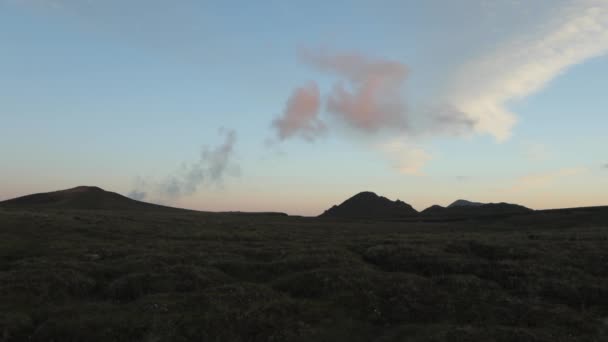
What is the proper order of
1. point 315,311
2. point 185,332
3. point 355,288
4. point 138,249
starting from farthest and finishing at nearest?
1. point 138,249
2. point 355,288
3. point 315,311
4. point 185,332

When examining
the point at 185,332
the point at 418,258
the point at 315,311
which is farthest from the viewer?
the point at 418,258

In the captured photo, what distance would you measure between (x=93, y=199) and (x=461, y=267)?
204598mm

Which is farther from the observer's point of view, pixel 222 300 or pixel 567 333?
pixel 222 300

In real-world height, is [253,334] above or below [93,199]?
below

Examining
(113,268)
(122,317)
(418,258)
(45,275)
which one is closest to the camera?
(122,317)

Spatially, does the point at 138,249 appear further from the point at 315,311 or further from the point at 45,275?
the point at 315,311

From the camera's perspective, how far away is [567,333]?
16.8 meters

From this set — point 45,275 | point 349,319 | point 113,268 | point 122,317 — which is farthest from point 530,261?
point 45,275

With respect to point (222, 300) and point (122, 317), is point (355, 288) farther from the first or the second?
point (122, 317)

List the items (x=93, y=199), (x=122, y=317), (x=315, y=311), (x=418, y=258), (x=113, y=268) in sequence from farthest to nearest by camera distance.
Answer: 1. (x=93, y=199)
2. (x=418, y=258)
3. (x=113, y=268)
4. (x=315, y=311)
5. (x=122, y=317)

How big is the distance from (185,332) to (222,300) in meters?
3.99

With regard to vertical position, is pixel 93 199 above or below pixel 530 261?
above

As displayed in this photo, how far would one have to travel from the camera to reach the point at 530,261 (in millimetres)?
30766

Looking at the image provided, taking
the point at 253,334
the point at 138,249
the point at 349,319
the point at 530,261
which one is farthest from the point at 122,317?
the point at 530,261
